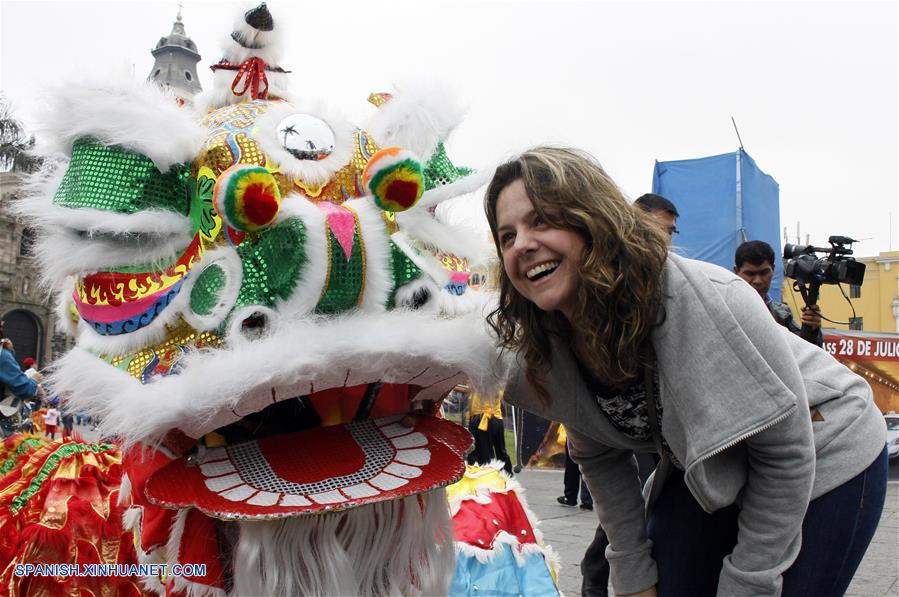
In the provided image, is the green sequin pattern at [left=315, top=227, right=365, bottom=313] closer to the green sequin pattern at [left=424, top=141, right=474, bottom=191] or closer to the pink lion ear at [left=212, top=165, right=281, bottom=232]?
the pink lion ear at [left=212, top=165, right=281, bottom=232]

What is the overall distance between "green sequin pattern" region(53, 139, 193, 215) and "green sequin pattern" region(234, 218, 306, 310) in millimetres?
280

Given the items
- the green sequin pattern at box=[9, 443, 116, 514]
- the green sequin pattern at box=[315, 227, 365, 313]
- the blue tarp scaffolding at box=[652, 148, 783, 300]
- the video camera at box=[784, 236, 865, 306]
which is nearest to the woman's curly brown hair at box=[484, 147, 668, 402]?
the green sequin pattern at box=[315, 227, 365, 313]

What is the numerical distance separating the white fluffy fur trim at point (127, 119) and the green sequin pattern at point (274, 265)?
1.07 ft

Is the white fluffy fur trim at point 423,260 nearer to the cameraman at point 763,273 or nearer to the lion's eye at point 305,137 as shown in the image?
the lion's eye at point 305,137

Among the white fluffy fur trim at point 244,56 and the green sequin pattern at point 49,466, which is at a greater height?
the white fluffy fur trim at point 244,56

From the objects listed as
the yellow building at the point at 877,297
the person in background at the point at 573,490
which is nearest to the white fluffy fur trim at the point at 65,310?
the person in background at the point at 573,490

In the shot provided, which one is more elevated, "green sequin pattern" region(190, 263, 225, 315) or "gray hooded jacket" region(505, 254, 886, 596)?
"green sequin pattern" region(190, 263, 225, 315)

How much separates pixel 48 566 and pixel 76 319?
0.68 m

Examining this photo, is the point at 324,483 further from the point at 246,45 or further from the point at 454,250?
the point at 246,45

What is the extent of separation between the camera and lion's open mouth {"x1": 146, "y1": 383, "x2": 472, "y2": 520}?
153 cm

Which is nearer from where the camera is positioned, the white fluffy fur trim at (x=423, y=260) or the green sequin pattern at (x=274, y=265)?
the green sequin pattern at (x=274, y=265)

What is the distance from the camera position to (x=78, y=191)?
1.78 metres

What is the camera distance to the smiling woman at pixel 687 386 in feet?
4.66

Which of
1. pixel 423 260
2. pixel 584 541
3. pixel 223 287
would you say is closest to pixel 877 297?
pixel 584 541
